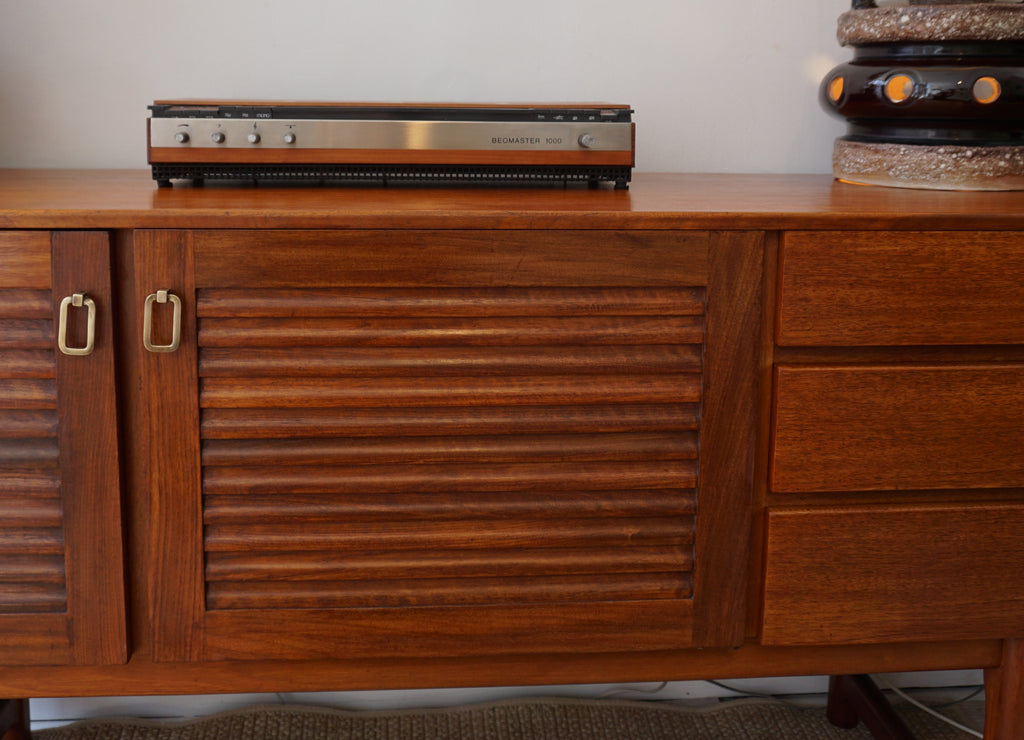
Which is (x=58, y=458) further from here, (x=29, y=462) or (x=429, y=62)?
(x=429, y=62)

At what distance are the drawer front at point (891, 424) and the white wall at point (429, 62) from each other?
574 millimetres

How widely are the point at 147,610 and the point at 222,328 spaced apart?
29cm

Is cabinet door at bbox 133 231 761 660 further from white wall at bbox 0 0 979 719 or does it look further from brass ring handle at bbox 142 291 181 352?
white wall at bbox 0 0 979 719

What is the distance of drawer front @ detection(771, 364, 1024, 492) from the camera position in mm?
1017

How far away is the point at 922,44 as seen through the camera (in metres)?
1.21

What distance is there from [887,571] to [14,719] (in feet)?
3.63

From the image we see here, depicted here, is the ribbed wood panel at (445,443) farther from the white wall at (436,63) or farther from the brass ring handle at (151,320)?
the white wall at (436,63)

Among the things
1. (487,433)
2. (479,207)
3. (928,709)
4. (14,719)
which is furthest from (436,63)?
(928,709)

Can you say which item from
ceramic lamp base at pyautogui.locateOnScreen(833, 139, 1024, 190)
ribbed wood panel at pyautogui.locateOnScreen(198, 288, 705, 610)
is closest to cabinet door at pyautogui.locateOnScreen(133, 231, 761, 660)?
ribbed wood panel at pyautogui.locateOnScreen(198, 288, 705, 610)

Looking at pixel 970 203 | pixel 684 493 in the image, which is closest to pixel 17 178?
pixel 684 493

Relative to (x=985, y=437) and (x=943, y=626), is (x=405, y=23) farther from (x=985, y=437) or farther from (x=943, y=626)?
(x=943, y=626)

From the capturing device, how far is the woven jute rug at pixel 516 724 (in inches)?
58.7

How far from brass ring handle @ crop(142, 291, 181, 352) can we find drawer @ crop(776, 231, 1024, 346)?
0.57 meters

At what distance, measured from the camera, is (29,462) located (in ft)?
3.21
